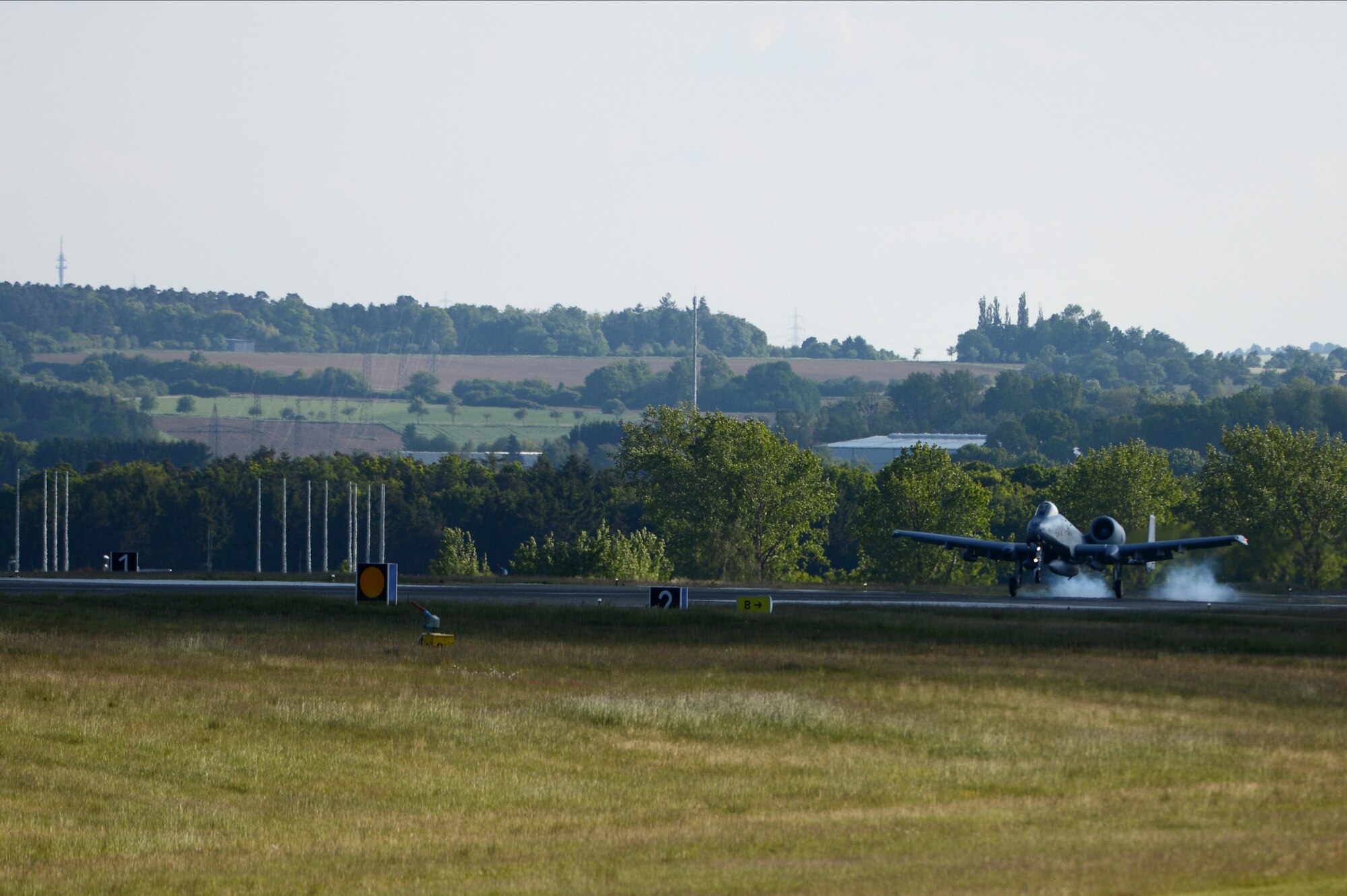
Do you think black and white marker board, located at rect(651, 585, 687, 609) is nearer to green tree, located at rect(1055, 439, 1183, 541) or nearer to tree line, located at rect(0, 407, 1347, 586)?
tree line, located at rect(0, 407, 1347, 586)

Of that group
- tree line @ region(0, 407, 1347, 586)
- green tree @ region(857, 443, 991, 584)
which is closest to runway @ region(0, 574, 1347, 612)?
tree line @ region(0, 407, 1347, 586)

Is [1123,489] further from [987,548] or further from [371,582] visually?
[371,582]

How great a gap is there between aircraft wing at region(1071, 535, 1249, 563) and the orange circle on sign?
34.8 m

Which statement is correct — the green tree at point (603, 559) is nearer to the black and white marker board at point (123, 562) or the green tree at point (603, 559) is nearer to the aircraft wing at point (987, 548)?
the aircraft wing at point (987, 548)

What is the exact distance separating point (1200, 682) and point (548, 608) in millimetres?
27723

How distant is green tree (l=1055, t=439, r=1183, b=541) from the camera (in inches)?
5374

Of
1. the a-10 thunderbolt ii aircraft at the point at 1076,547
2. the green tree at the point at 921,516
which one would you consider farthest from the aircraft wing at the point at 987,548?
the green tree at the point at 921,516

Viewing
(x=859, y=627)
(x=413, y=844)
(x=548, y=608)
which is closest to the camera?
(x=413, y=844)

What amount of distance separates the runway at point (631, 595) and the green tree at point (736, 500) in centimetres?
5625

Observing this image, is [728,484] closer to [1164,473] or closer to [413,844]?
[1164,473]

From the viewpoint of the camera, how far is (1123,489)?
138 meters

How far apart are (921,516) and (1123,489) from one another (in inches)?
A: 665

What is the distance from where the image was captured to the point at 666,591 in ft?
214

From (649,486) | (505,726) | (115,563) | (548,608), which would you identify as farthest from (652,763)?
(649,486)
